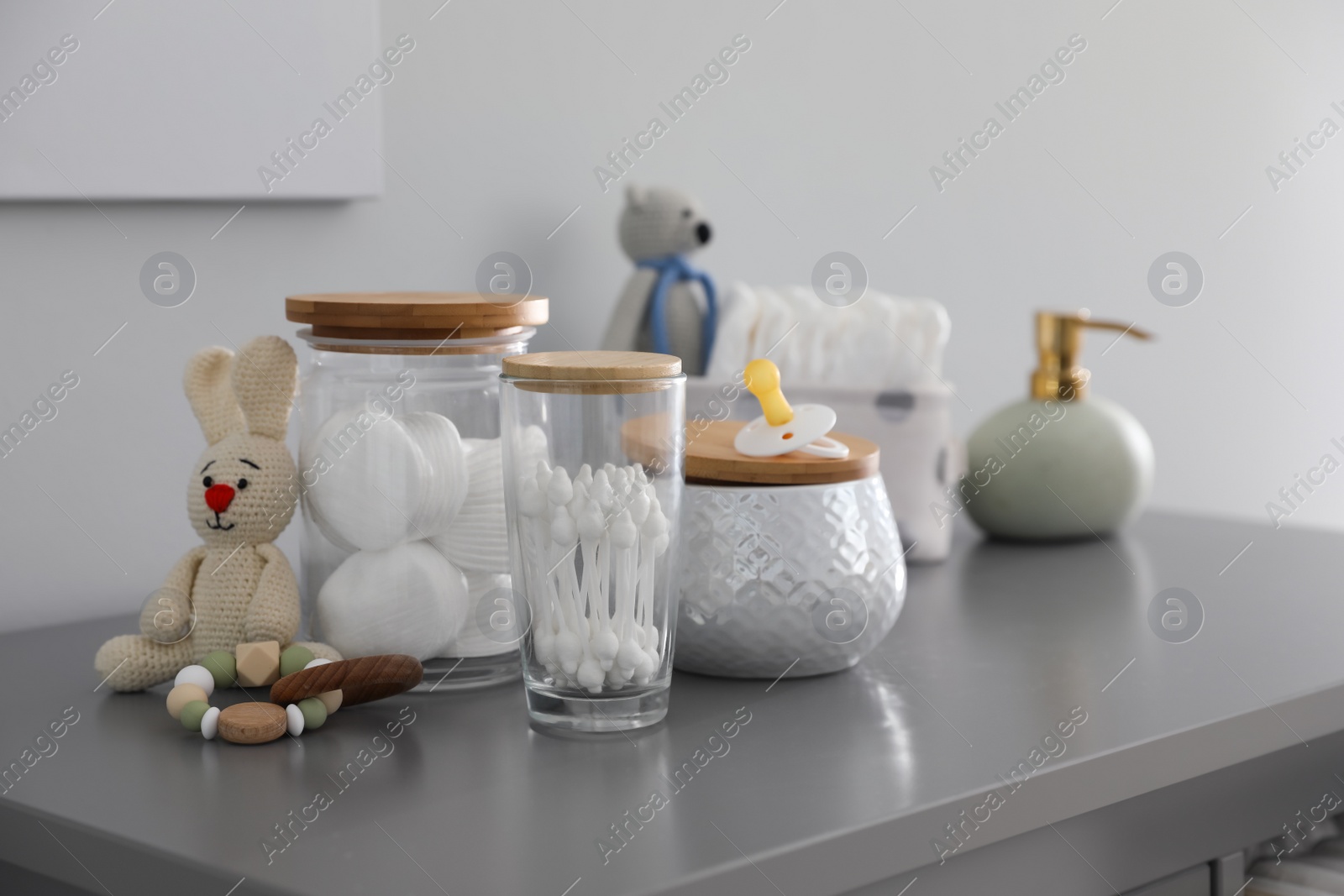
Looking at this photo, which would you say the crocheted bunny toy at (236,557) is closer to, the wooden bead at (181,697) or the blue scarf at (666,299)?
the wooden bead at (181,697)

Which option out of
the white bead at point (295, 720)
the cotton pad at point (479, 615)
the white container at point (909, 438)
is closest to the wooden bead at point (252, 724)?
the white bead at point (295, 720)

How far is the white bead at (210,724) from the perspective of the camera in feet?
1.98

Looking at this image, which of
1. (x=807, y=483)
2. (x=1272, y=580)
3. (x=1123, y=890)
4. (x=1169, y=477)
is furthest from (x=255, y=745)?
(x=1169, y=477)

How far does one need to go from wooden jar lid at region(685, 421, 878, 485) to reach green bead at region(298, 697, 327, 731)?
0.24 metres

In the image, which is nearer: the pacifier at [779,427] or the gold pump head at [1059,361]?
the pacifier at [779,427]

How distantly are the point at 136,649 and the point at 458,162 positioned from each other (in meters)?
0.47

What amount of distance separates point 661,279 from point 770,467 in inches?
14.4

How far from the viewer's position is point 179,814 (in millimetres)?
512

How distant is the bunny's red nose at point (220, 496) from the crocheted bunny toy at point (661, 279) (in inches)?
15.9

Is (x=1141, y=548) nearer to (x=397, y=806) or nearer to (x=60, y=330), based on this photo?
(x=397, y=806)

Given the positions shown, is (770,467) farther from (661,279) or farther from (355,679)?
(661,279)

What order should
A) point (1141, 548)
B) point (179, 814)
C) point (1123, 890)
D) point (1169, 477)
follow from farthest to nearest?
point (1169, 477) → point (1141, 548) → point (1123, 890) → point (179, 814)

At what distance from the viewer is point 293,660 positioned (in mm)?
658

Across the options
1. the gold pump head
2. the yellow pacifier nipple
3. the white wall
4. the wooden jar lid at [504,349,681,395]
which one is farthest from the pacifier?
the gold pump head
